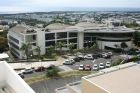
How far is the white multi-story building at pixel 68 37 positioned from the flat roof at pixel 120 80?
2876cm

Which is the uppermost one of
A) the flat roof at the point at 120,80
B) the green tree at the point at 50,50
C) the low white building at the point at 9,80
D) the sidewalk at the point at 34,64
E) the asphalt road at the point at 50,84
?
the low white building at the point at 9,80

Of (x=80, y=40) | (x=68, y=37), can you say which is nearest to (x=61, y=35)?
(x=68, y=37)

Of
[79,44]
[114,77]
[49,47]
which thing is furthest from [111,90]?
[79,44]

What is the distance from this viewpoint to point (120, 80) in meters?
15.6

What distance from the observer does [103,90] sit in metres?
13.5

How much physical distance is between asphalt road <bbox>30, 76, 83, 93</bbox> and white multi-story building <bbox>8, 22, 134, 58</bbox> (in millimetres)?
16570

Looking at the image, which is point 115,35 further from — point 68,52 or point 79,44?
point 68,52

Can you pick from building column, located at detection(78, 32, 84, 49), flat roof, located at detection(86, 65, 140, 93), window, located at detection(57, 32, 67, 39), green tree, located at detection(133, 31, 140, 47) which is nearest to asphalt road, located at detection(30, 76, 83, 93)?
flat roof, located at detection(86, 65, 140, 93)

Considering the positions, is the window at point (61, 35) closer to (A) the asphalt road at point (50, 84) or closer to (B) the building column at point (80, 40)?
(B) the building column at point (80, 40)

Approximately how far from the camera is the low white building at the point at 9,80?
189 inches

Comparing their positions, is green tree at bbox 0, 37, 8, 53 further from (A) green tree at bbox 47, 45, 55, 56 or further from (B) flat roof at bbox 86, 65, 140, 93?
(B) flat roof at bbox 86, 65, 140, 93

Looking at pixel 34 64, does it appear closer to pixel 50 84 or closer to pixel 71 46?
pixel 71 46

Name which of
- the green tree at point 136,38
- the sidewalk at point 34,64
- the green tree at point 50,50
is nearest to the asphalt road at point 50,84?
the sidewalk at point 34,64

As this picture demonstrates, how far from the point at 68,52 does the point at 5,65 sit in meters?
40.4
